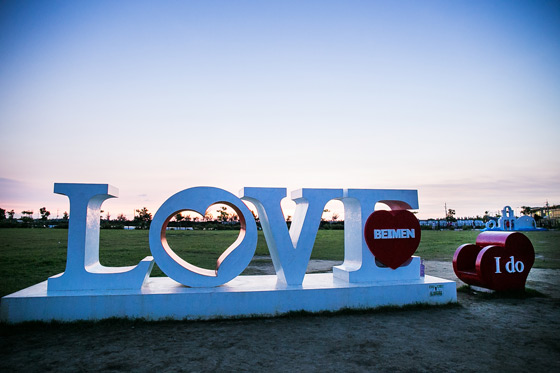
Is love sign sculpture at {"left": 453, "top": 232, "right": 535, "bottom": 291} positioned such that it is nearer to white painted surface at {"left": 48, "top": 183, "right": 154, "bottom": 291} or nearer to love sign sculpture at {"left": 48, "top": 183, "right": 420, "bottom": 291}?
love sign sculpture at {"left": 48, "top": 183, "right": 420, "bottom": 291}

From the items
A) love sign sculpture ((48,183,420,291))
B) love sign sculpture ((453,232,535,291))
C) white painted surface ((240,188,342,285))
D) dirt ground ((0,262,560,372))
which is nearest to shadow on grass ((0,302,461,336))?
dirt ground ((0,262,560,372))

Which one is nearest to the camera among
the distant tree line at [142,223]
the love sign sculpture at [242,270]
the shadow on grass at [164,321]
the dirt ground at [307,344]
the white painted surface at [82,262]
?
the dirt ground at [307,344]

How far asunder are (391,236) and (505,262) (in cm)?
342

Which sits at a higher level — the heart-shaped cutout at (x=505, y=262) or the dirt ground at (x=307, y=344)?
the heart-shaped cutout at (x=505, y=262)

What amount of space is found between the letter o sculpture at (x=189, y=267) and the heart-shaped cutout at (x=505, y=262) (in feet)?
20.1

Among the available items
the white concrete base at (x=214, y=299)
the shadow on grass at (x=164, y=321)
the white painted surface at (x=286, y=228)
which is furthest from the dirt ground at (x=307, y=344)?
the white painted surface at (x=286, y=228)

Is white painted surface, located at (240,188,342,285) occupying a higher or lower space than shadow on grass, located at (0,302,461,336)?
higher

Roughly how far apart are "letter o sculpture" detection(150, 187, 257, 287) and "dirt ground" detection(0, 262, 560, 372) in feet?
3.27

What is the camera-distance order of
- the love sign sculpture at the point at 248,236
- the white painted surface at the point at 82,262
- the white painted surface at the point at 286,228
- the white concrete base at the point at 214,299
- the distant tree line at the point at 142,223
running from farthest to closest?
1. the distant tree line at the point at 142,223
2. the white painted surface at the point at 286,228
3. the love sign sculpture at the point at 248,236
4. the white painted surface at the point at 82,262
5. the white concrete base at the point at 214,299

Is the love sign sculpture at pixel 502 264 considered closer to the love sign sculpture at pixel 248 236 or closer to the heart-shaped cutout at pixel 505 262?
the heart-shaped cutout at pixel 505 262

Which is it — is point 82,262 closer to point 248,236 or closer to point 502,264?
point 248,236

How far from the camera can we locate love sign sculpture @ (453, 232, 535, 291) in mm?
9359

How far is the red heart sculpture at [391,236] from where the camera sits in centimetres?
860

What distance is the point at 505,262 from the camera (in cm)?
949
